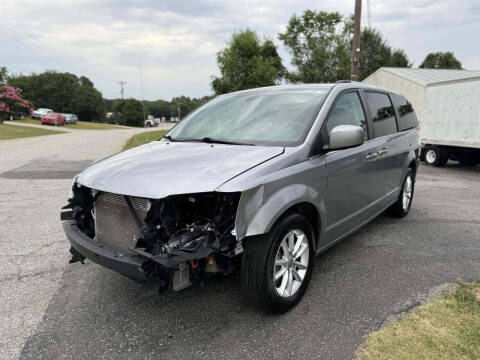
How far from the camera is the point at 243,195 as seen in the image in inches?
91.6

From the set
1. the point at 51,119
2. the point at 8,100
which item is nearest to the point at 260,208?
the point at 8,100

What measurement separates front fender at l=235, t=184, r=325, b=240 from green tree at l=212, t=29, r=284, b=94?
33318 millimetres

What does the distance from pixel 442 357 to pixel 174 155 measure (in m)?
2.37

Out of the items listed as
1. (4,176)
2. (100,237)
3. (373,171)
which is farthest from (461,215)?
(4,176)

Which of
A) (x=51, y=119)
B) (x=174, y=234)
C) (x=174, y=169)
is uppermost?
(x=51, y=119)

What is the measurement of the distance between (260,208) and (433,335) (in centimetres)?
151

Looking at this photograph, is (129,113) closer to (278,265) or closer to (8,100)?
(8,100)

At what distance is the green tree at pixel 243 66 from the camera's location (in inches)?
1406

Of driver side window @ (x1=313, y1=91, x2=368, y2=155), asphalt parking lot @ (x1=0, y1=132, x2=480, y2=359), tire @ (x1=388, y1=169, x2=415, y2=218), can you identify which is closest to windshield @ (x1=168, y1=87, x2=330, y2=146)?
driver side window @ (x1=313, y1=91, x2=368, y2=155)

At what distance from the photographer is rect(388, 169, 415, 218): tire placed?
5184 mm

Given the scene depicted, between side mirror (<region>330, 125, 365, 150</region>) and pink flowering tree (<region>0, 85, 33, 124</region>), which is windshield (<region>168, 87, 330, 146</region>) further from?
pink flowering tree (<region>0, 85, 33, 124</region>)

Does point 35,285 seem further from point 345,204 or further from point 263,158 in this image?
point 345,204

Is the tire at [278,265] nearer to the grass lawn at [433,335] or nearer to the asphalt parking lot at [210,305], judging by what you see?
the asphalt parking lot at [210,305]

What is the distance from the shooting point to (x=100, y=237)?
2.80 meters
